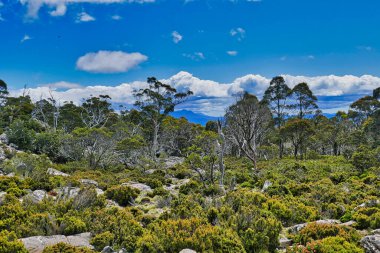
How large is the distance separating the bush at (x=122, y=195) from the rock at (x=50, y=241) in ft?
20.4

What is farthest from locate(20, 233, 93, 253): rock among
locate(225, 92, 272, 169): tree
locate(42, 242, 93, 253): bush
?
locate(225, 92, 272, 169): tree

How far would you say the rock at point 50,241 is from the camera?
7.83 m

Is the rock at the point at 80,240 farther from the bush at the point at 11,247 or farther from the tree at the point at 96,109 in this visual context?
the tree at the point at 96,109

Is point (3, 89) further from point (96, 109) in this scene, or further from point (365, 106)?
point (365, 106)

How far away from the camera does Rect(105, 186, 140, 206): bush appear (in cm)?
1554

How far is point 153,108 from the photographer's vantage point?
133 feet

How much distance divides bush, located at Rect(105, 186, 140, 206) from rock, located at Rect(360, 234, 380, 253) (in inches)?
408

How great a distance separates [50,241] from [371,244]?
858 centimetres

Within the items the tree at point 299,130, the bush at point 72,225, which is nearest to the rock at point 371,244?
the bush at point 72,225

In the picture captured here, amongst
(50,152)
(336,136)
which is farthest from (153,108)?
(336,136)

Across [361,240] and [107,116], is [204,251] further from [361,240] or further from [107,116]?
[107,116]

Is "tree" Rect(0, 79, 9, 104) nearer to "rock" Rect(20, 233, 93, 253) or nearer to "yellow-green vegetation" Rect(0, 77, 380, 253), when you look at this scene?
"yellow-green vegetation" Rect(0, 77, 380, 253)

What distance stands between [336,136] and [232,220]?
36.0m

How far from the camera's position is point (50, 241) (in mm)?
8305
